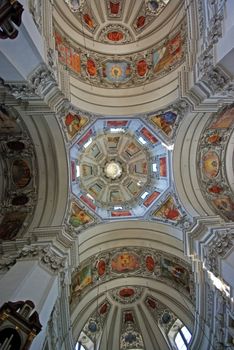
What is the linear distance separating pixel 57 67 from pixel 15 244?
5933 mm

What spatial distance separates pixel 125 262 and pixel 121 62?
897 cm

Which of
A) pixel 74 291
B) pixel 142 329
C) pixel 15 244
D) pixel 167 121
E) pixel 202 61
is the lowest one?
pixel 15 244

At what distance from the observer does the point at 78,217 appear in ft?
42.0

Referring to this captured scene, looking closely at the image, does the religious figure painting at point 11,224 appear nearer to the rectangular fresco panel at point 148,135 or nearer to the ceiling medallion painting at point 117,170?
the ceiling medallion painting at point 117,170

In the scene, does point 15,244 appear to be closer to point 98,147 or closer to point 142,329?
point 98,147

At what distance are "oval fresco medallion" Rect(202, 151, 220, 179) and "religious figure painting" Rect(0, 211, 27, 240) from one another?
7.48m

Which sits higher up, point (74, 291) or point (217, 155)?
point (217, 155)

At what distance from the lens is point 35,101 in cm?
973

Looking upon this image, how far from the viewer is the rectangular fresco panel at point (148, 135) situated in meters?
13.3

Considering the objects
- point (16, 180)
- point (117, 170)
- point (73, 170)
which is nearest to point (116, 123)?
point (73, 170)

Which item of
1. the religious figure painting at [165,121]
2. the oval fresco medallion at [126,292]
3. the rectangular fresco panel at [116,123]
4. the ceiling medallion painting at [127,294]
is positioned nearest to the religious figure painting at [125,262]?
the ceiling medallion painting at [127,294]

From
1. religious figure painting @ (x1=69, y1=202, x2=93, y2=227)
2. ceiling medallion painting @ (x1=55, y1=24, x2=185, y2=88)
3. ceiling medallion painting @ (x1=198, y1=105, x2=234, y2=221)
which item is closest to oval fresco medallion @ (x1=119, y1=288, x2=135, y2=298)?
religious figure painting @ (x1=69, y1=202, x2=93, y2=227)

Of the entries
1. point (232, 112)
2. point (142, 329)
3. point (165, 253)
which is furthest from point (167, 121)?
point (142, 329)

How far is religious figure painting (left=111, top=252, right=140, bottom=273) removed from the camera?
14.6 meters
